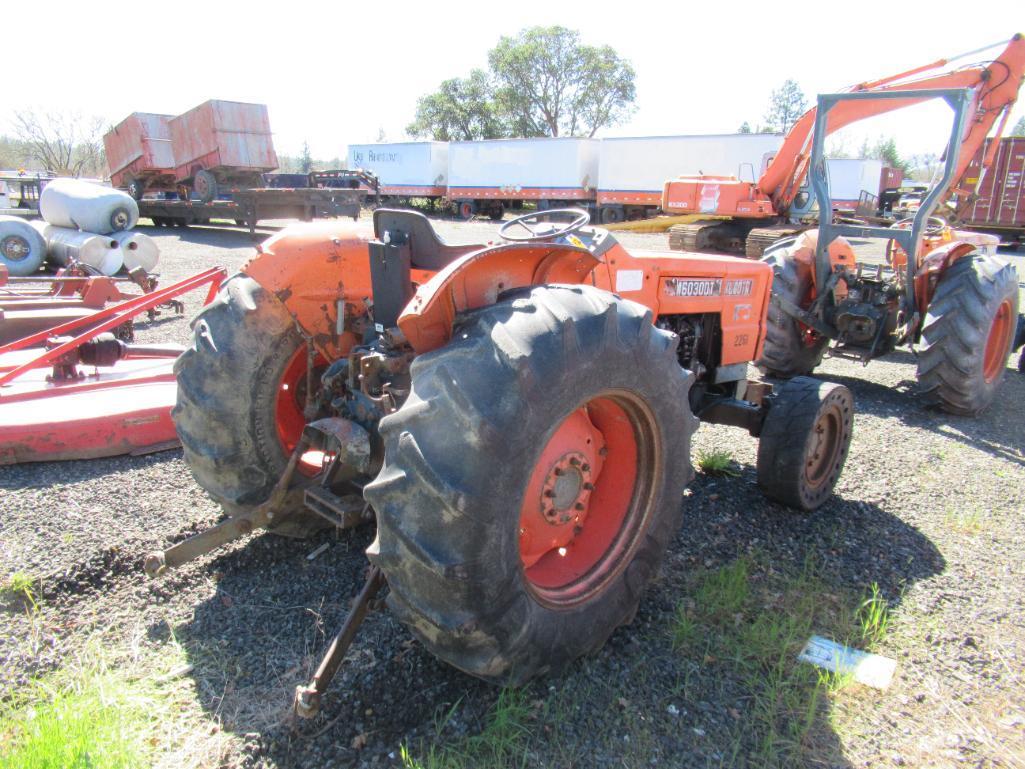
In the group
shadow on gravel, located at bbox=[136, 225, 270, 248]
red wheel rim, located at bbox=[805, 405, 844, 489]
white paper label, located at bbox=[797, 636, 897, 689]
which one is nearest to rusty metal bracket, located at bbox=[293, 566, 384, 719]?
white paper label, located at bbox=[797, 636, 897, 689]

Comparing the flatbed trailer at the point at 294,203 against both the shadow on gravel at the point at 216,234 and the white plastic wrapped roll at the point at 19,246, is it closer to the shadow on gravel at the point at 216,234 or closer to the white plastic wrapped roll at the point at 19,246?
the shadow on gravel at the point at 216,234

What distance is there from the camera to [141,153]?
2023 centimetres

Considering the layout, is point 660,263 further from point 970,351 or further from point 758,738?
point 970,351

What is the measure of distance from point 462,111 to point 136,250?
134ft

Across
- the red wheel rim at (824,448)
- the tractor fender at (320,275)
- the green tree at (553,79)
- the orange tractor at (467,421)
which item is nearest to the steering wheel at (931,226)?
the red wheel rim at (824,448)

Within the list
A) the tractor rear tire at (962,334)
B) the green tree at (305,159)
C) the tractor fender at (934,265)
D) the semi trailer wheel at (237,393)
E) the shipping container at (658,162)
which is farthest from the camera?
the green tree at (305,159)

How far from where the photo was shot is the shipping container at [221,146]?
61.6 feet

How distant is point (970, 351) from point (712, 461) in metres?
2.59

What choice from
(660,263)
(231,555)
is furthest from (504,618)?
(660,263)

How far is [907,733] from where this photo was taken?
223cm

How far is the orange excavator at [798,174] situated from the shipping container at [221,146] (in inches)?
477

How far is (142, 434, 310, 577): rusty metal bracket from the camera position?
8.10 feet

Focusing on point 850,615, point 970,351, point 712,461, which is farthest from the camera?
point 970,351

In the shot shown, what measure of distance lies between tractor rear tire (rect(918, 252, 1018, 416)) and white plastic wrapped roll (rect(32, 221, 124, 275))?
10.1m
